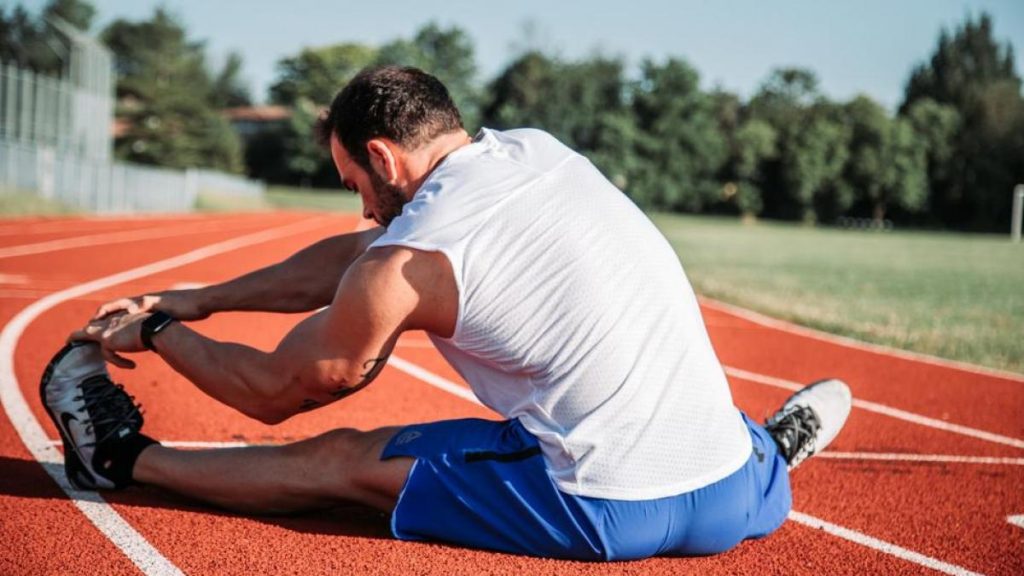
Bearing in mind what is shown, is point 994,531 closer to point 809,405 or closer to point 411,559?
point 809,405

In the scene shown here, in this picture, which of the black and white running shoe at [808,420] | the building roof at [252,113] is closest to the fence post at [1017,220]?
the black and white running shoe at [808,420]

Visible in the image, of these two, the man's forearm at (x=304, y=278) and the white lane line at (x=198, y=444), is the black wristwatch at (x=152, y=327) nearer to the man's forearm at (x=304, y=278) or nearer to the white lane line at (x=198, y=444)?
the man's forearm at (x=304, y=278)

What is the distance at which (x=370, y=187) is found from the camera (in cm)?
297

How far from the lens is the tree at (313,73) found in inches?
4289

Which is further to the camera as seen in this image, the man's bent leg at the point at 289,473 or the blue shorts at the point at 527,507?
the man's bent leg at the point at 289,473

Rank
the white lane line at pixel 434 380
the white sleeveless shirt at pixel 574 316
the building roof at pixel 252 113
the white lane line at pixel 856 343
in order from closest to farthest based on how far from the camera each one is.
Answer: the white sleeveless shirt at pixel 574 316 → the white lane line at pixel 434 380 → the white lane line at pixel 856 343 → the building roof at pixel 252 113

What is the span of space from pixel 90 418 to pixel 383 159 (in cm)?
156

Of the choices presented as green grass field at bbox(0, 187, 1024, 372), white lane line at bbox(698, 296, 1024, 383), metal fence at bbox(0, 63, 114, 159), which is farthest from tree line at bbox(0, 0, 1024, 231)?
white lane line at bbox(698, 296, 1024, 383)

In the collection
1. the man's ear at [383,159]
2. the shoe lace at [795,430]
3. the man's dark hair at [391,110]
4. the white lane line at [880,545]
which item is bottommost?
the white lane line at [880,545]

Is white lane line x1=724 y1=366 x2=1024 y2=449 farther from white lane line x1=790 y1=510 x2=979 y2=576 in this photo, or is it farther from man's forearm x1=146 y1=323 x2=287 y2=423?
man's forearm x1=146 y1=323 x2=287 y2=423

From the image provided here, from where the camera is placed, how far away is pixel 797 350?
895cm

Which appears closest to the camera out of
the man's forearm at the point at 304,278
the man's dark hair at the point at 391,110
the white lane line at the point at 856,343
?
the man's dark hair at the point at 391,110

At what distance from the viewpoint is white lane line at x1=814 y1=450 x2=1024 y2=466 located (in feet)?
16.4

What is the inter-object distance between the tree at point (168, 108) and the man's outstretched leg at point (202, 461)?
76074 mm
